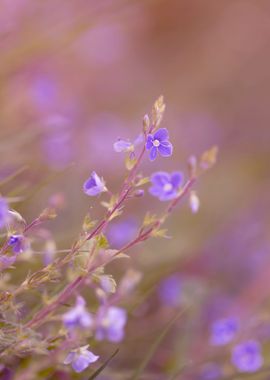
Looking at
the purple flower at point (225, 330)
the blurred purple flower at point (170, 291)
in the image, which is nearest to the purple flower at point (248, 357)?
the purple flower at point (225, 330)

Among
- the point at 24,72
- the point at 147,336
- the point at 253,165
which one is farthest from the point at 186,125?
A: the point at 147,336

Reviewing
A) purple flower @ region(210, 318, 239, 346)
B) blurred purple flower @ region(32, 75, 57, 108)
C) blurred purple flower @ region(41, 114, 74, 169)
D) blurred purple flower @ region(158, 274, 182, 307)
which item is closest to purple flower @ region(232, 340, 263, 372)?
purple flower @ region(210, 318, 239, 346)

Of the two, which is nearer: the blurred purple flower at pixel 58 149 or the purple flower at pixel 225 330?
the purple flower at pixel 225 330

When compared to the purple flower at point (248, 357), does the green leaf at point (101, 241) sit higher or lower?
higher

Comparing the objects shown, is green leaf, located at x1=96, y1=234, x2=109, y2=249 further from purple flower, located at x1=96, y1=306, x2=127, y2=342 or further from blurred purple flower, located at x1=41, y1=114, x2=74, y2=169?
blurred purple flower, located at x1=41, y1=114, x2=74, y2=169

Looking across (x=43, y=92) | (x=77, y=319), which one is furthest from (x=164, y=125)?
(x=77, y=319)

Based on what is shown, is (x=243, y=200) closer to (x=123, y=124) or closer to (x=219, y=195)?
(x=219, y=195)

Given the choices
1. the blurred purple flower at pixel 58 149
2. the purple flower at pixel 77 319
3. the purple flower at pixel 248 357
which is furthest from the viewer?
the blurred purple flower at pixel 58 149

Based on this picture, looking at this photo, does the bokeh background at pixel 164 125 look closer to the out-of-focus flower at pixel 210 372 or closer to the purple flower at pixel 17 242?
the out-of-focus flower at pixel 210 372

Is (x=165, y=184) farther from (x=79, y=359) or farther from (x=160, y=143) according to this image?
(x=79, y=359)
